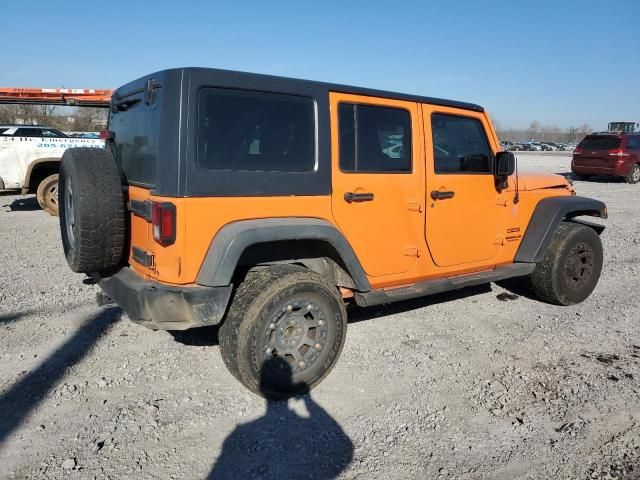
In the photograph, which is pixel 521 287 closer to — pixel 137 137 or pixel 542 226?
pixel 542 226

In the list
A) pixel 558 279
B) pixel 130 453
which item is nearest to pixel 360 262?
pixel 130 453

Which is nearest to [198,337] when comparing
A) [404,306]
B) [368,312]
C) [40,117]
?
[368,312]

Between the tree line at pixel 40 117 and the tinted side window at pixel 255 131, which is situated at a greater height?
the tree line at pixel 40 117

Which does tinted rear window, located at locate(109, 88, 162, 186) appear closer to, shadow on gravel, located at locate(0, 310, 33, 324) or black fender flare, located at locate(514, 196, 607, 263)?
shadow on gravel, located at locate(0, 310, 33, 324)

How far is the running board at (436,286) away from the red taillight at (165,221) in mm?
1488

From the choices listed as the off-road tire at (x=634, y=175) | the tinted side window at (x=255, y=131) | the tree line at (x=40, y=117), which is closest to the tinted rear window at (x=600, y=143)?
the off-road tire at (x=634, y=175)

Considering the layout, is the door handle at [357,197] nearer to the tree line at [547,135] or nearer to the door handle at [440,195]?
the door handle at [440,195]

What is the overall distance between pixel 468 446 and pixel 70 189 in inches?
118

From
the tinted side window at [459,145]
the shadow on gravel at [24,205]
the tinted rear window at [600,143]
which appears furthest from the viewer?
the tinted rear window at [600,143]

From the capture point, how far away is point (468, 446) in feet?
9.45

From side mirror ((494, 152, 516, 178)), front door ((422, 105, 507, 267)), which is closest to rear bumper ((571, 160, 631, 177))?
front door ((422, 105, 507, 267))

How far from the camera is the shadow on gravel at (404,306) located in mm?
4863

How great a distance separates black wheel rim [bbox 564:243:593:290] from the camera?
5090 millimetres

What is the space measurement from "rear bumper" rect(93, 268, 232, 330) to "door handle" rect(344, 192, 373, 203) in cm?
103
